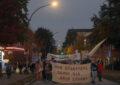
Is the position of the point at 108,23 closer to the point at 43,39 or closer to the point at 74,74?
the point at 74,74

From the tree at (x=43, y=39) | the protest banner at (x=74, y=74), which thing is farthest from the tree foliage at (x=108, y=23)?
the tree at (x=43, y=39)

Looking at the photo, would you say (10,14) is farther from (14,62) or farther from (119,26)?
(14,62)

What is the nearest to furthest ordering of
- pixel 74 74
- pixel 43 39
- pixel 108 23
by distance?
pixel 74 74, pixel 108 23, pixel 43 39

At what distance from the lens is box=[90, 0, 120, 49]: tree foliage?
Result: 4237cm

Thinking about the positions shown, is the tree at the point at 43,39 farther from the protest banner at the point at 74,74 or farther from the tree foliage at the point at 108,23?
the protest banner at the point at 74,74

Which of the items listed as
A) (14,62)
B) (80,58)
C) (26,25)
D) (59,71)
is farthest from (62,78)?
(14,62)

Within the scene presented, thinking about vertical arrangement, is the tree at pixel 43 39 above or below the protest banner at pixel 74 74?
above

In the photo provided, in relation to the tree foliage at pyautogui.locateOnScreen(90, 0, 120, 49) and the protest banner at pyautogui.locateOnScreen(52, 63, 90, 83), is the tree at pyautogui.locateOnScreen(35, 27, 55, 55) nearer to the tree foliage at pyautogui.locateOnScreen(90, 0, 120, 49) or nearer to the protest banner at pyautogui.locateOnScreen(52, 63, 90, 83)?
the tree foliage at pyautogui.locateOnScreen(90, 0, 120, 49)

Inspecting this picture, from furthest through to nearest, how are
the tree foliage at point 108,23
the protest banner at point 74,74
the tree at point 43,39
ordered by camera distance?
the tree at point 43,39 → the tree foliage at point 108,23 → the protest banner at point 74,74

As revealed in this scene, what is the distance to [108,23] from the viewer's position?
44000 millimetres

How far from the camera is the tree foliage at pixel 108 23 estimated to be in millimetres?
42366

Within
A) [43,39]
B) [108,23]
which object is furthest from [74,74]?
Answer: [43,39]

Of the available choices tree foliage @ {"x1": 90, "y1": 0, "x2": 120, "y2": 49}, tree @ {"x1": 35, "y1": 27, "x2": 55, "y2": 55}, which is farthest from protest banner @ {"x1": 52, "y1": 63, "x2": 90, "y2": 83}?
tree @ {"x1": 35, "y1": 27, "x2": 55, "y2": 55}

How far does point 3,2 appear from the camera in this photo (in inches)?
627
